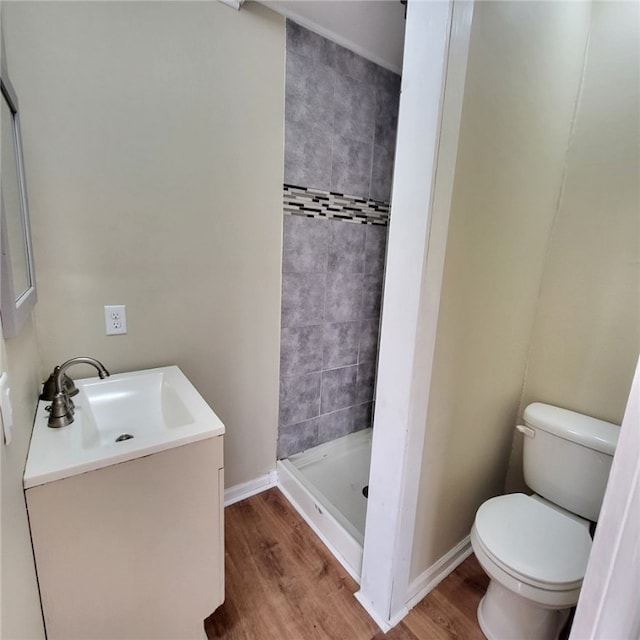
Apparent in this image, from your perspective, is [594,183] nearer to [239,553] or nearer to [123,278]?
[123,278]

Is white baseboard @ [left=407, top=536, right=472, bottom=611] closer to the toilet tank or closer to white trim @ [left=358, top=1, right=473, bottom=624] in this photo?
white trim @ [left=358, top=1, right=473, bottom=624]

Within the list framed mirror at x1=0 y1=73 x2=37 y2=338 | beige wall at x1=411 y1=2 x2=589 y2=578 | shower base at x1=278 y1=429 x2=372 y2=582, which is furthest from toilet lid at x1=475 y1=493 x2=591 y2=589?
framed mirror at x1=0 y1=73 x2=37 y2=338

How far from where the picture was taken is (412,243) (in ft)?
3.32

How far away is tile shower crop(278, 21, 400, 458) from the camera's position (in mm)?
1760

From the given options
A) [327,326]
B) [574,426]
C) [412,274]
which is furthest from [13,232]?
[574,426]

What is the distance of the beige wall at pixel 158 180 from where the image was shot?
121cm

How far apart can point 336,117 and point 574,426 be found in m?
1.87

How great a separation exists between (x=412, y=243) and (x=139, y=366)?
1.26m

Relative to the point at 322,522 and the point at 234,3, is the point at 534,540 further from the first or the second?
the point at 234,3

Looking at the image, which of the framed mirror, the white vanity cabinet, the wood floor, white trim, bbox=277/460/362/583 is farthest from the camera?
white trim, bbox=277/460/362/583

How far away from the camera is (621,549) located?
1.69 feet

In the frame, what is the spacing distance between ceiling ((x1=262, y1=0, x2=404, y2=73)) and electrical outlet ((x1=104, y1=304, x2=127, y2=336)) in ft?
4.93

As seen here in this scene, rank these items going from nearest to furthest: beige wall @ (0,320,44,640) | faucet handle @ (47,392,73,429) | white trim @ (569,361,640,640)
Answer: white trim @ (569,361,640,640) → beige wall @ (0,320,44,640) → faucet handle @ (47,392,73,429)

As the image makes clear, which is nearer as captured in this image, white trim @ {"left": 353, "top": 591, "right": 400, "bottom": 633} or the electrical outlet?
white trim @ {"left": 353, "top": 591, "right": 400, "bottom": 633}
